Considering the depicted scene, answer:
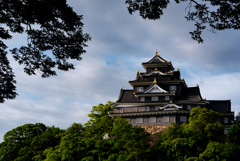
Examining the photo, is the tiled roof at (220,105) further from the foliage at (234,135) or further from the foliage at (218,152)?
the foliage at (218,152)

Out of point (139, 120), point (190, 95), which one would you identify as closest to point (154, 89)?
point (139, 120)

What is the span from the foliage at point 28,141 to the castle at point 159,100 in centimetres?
960

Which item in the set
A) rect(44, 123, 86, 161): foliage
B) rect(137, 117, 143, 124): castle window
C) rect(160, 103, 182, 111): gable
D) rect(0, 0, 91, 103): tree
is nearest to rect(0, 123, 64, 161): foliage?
rect(44, 123, 86, 161): foliage

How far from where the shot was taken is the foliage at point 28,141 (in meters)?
45.5

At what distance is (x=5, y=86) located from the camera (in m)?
14.3

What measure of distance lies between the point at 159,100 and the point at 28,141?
66.5ft

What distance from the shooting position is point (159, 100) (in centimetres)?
4903

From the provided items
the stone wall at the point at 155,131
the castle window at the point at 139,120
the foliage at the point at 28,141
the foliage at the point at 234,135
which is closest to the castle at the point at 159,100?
the castle window at the point at 139,120

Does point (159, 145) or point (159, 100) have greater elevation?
point (159, 100)

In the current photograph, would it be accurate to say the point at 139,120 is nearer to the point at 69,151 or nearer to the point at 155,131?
the point at 155,131

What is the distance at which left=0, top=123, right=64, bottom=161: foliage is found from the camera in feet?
149

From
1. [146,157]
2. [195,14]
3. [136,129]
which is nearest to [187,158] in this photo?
[146,157]

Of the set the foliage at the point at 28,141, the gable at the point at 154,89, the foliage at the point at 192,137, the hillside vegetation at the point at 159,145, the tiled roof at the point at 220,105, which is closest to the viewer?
the hillside vegetation at the point at 159,145

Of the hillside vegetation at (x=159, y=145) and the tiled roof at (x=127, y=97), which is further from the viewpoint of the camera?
the tiled roof at (x=127, y=97)
